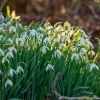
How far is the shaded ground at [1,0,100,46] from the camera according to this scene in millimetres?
7547

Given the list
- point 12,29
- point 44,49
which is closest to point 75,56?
point 44,49

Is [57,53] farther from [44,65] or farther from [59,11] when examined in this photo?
[59,11]

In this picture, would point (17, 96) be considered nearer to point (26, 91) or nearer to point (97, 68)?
point (26, 91)

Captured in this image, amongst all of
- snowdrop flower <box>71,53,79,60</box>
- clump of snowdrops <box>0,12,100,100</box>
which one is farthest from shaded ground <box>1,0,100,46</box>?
snowdrop flower <box>71,53,79,60</box>

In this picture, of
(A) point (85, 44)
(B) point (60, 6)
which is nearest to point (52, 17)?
(B) point (60, 6)

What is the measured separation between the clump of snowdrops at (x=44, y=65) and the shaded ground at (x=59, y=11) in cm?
373

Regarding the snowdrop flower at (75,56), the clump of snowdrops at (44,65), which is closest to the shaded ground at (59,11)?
the clump of snowdrops at (44,65)

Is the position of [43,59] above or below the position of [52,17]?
below

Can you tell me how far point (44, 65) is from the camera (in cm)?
342

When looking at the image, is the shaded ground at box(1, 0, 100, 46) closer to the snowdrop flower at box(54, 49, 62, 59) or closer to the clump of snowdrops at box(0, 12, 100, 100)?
the clump of snowdrops at box(0, 12, 100, 100)

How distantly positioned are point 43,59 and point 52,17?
435 cm

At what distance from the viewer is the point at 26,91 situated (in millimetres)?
3412

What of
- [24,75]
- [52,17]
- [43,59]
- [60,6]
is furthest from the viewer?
[60,6]

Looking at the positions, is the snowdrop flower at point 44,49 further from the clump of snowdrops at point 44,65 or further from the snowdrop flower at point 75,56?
the snowdrop flower at point 75,56
